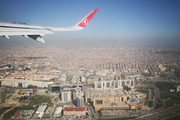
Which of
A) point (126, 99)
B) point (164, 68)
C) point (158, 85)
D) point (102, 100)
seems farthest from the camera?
point (164, 68)

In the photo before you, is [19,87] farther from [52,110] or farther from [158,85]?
[158,85]

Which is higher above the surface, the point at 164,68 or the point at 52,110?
the point at 164,68

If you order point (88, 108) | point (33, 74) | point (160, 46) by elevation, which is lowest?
point (88, 108)

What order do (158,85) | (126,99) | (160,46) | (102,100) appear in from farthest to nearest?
1. (160,46)
2. (158,85)
3. (126,99)
4. (102,100)

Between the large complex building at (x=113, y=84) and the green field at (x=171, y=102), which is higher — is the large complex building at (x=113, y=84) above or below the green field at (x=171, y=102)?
above

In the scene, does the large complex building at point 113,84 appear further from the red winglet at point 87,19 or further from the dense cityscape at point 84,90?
the red winglet at point 87,19

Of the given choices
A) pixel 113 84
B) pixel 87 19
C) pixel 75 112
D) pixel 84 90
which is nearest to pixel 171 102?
pixel 113 84

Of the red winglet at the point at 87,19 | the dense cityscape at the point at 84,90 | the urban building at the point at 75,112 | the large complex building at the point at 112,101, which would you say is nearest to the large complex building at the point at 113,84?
the dense cityscape at the point at 84,90

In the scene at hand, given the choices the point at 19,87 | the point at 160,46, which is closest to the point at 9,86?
the point at 19,87

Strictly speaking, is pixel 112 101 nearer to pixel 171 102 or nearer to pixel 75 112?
pixel 75 112
